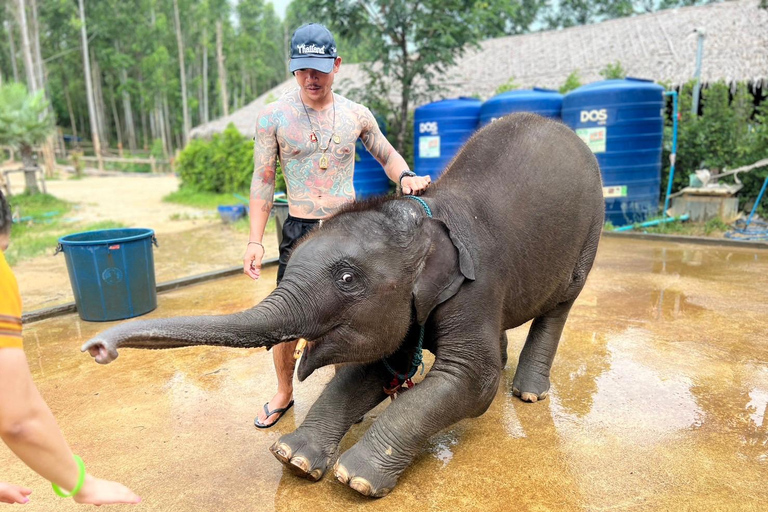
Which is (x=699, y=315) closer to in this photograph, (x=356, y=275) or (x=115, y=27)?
(x=356, y=275)

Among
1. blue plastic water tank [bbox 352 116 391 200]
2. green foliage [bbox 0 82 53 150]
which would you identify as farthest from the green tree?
blue plastic water tank [bbox 352 116 391 200]

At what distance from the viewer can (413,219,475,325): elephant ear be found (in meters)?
2.47

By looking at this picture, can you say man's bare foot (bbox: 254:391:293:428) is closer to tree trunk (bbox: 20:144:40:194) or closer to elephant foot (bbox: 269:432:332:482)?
elephant foot (bbox: 269:432:332:482)

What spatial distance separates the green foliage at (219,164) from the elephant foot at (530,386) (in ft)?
42.7

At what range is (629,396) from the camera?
3320 millimetres

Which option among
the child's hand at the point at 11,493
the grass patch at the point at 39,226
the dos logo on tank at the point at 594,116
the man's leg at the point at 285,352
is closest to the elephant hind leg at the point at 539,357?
the man's leg at the point at 285,352

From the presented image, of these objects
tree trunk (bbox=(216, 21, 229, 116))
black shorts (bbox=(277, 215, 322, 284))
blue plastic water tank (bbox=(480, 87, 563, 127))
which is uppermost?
tree trunk (bbox=(216, 21, 229, 116))

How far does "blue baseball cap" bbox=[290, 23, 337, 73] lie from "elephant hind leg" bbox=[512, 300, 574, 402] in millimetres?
2093

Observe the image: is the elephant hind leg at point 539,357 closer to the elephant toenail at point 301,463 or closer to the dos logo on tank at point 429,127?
the elephant toenail at point 301,463

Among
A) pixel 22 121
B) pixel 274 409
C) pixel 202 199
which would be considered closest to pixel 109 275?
pixel 274 409

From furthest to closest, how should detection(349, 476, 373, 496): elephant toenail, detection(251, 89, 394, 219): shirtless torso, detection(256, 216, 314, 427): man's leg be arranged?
detection(256, 216, 314, 427): man's leg → detection(251, 89, 394, 219): shirtless torso → detection(349, 476, 373, 496): elephant toenail

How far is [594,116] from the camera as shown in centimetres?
899

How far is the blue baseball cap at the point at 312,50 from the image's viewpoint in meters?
2.73

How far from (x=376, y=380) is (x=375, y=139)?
1401mm
